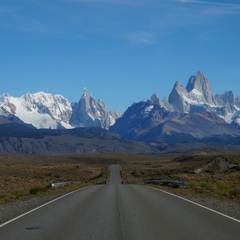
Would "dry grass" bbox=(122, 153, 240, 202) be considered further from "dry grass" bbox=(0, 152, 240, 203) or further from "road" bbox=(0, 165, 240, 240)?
"road" bbox=(0, 165, 240, 240)

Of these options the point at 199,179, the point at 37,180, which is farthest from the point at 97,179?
the point at 199,179

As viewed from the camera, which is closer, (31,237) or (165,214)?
(31,237)

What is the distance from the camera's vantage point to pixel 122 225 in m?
16.5

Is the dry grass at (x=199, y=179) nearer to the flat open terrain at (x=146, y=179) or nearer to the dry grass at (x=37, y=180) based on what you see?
the flat open terrain at (x=146, y=179)

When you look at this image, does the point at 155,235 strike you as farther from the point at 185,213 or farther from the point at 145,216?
the point at 185,213

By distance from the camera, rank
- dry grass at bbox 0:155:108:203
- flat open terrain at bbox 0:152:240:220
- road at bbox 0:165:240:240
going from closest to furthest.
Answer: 1. road at bbox 0:165:240:240
2. flat open terrain at bbox 0:152:240:220
3. dry grass at bbox 0:155:108:203

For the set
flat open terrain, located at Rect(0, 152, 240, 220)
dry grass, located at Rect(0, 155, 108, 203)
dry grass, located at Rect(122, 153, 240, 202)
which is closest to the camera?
flat open terrain, located at Rect(0, 152, 240, 220)

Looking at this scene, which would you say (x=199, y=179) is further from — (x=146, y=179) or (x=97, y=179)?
(x=97, y=179)

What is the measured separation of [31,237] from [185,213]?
27.2 feet

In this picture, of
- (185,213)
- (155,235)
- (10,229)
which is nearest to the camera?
(155,235)

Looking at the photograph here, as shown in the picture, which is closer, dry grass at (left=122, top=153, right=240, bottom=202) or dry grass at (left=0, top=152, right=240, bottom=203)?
dry grass at (left=122, top=153, right=240, bottom=202)

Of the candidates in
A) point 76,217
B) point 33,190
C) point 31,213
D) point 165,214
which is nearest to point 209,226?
point 165,214

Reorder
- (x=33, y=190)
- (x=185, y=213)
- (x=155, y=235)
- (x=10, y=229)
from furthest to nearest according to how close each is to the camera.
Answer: (x=33, y=190) < (x=185, y=213) < (x=10, y=229) < (x=155, y=235)

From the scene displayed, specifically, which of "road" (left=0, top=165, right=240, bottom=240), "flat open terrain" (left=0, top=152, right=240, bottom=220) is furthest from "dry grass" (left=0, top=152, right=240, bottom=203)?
"road" (left=0, top=165, right=240, bottom=240)
